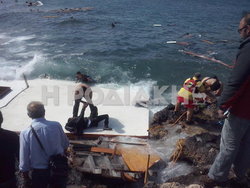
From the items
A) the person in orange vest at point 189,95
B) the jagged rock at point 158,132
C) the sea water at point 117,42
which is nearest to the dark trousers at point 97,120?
the jagged rock at point 158,132

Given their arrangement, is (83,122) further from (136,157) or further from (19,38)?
(19,38)

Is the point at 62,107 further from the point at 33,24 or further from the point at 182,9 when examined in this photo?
the point at 182,9

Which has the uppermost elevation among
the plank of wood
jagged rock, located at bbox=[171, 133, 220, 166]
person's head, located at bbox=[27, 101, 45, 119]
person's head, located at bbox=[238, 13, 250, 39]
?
person's head, located at bbox=[238, 13, 250, 39]

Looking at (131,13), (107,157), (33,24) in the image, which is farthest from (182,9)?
(107,157)

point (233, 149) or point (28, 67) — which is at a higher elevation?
point (233, 149)

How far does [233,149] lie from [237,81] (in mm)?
1229

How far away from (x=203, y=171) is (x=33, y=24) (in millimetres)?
29130

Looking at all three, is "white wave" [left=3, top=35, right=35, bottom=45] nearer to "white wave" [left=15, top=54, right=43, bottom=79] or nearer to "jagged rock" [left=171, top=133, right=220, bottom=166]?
Result: "white wave" [left=15, top=54, right=43, bottom=79]

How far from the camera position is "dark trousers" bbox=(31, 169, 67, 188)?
433cm

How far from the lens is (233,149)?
4520 mm

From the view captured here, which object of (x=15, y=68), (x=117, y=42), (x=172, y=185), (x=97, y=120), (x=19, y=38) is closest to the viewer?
(x=172, y=185)

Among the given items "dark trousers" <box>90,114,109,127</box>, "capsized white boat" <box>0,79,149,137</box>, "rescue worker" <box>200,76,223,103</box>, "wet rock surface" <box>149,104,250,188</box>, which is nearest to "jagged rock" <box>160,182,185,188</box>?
"wet rock surface" <box>149,104,250,188</box>

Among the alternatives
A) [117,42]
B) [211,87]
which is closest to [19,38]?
[117,42]

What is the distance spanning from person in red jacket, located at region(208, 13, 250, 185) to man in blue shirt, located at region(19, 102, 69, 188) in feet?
8.81
